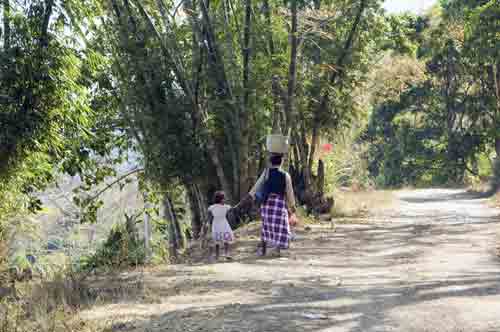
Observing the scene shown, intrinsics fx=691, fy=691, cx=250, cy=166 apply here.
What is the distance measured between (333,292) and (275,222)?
3.47 metres

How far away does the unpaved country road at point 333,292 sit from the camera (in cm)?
656

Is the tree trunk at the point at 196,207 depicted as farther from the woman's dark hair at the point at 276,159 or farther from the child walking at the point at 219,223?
the woman's dark hair at the point at 276,159

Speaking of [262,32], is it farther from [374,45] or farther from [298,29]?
[374,45]

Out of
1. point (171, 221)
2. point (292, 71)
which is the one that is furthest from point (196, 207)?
point (292, 71)

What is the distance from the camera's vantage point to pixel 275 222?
11.6m

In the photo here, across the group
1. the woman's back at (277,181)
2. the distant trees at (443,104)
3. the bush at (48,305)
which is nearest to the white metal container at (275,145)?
the woman's back at (277,181)

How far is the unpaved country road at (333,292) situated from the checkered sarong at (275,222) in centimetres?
38

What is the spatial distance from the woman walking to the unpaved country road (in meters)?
0.42

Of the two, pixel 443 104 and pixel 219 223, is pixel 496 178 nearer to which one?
pixel 443 104

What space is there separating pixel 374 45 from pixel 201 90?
7781 mm

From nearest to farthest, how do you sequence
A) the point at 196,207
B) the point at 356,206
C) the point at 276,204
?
the point at 276,204 < the point at 196,207 < the point at 356,206

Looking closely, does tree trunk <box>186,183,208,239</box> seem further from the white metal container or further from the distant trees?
the distant trees

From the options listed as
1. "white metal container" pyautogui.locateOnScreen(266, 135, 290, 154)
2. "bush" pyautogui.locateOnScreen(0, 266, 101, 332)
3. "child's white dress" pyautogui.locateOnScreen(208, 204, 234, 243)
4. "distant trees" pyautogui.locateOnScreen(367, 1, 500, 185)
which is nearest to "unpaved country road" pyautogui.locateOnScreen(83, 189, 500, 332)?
"bush" pyautogui.locateOnScreen(0, 266, 101, 332)

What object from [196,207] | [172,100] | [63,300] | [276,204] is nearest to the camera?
[63,300]
